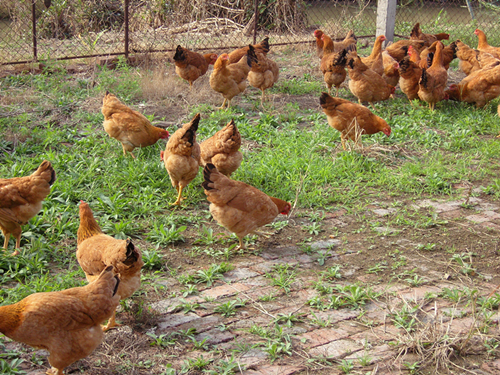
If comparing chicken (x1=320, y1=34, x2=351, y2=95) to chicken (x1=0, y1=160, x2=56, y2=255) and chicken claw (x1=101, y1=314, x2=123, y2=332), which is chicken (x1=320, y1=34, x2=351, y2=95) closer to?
chicken (x1=0, y1=160, x2=56, y2=255)

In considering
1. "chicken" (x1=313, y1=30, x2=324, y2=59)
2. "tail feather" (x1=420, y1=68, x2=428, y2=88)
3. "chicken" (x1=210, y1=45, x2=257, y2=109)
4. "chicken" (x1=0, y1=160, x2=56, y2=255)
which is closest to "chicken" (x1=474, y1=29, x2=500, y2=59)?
"tail feather" (x1=420, y1=68, x2=428, y2=88)

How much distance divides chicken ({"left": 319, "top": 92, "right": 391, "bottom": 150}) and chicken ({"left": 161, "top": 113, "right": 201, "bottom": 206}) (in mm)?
2382

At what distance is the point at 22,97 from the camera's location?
26.8 ft

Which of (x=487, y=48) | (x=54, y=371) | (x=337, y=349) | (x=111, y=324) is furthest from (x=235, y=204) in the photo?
(x=487, y=48)

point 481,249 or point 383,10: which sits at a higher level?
point 383,10

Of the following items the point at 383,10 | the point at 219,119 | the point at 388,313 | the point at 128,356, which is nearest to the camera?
the point at 128,356

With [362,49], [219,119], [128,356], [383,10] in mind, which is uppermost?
[383,10]

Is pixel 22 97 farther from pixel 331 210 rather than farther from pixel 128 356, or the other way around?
pixel 128 356

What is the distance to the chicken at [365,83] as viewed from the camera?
344 inches

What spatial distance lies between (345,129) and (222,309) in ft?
13.4

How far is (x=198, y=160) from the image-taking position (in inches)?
224

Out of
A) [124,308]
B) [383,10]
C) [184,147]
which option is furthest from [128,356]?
[383,10]

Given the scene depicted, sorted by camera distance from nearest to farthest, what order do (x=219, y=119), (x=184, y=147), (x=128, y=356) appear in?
(x=128, y=356), (x=184, y=147), (x=219, y=119)

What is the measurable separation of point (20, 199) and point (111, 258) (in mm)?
1428
